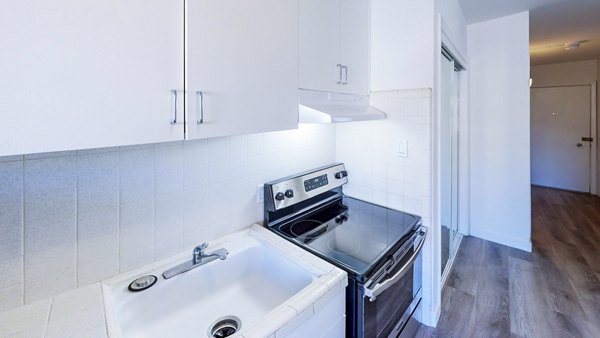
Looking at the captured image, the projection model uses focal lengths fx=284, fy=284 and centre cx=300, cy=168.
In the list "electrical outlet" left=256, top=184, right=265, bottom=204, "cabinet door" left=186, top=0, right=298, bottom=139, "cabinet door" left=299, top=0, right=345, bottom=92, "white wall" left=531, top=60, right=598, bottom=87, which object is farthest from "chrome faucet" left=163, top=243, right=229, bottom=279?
"white wall" left=531, top=60, right=598, bottom=87

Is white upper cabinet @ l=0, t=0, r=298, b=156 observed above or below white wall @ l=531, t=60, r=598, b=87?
below

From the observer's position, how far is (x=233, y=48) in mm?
978

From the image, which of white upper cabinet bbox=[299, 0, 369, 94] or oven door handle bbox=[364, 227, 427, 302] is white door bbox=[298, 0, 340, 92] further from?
oven door handle bbox=[364, 227, 427, 302]

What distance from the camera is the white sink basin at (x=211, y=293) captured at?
1.04 m

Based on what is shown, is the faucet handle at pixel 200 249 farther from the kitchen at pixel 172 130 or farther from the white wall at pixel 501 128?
the white wall at pixel 501 128

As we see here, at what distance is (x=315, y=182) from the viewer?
1823 mm

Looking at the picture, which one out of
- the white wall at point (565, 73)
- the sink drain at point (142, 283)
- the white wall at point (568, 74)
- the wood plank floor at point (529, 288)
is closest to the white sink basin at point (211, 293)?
the sink drain at point (142, 283)

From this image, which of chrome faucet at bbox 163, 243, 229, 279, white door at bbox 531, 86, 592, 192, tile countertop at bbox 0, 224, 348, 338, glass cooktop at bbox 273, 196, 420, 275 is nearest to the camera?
tile countertop at bbox 0, 224, 348, 338

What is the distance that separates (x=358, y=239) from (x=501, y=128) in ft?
8.50

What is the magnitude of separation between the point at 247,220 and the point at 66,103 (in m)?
1.02

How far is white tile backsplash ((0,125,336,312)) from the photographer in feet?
2.89

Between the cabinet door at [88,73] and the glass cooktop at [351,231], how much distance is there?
2.77ft

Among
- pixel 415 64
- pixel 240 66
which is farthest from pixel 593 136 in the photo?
pixel 240 66

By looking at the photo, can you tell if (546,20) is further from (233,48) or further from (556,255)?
(233,48)
